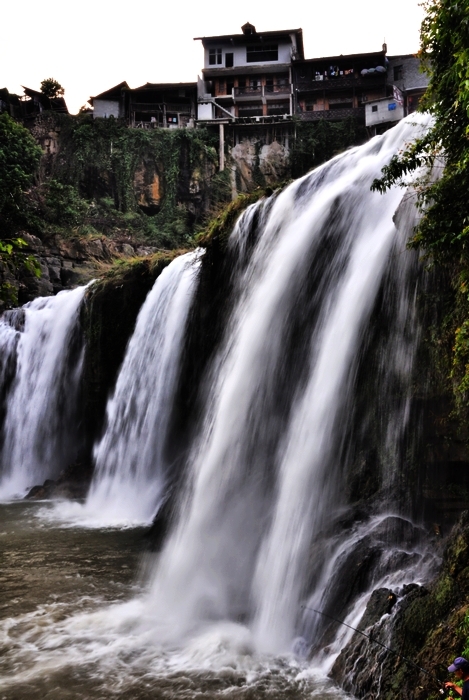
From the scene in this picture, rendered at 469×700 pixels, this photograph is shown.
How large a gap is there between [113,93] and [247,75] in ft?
36.2

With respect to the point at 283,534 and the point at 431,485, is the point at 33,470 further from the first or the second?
the point at 431,485

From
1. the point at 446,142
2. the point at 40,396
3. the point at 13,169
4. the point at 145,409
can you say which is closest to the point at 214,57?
the point at 13,169

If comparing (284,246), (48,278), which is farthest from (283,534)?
(48,278)

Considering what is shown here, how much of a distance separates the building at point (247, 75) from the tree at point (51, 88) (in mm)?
11664

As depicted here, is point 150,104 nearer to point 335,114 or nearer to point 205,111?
point 205,111

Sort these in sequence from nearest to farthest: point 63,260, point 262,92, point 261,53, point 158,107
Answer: point 63,260 < point 262,92 < point 158,107 < point 261,53

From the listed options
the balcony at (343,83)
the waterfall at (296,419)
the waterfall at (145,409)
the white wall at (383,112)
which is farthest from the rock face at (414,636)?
the balcony at (343,83)

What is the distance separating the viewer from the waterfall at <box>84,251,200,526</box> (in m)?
14.1

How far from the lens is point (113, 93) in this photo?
43938 millimetres

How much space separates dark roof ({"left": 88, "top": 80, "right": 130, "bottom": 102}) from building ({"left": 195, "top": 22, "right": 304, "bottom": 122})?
5.99 m

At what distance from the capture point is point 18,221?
3253 cm

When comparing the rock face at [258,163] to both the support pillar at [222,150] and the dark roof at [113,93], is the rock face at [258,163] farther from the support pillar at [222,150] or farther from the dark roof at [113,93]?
the dark roof at [113,93]

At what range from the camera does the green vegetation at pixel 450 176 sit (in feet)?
18.7

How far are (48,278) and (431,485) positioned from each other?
2649 centimetres
